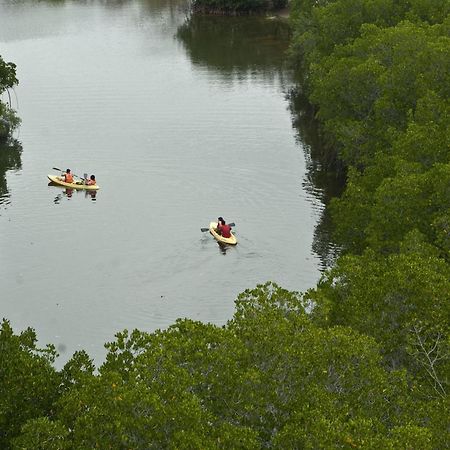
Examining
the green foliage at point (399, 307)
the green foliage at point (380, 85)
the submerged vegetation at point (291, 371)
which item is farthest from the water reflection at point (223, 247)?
the green foliage at point (399, 307)

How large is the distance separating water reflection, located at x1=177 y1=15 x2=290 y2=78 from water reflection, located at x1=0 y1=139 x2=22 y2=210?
3172cm

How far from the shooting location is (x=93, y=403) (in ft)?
79.0

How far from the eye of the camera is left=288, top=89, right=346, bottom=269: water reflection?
185 ft

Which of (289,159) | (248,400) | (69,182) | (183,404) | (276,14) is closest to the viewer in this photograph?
(183,404)

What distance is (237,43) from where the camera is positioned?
12075 centimetres

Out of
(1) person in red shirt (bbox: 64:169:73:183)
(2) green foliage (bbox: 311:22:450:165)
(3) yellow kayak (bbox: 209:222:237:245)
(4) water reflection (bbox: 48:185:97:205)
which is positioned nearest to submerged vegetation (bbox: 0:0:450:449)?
(2) green foliage (bbox: 311:22:450:165)

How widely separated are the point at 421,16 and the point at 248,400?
192ft

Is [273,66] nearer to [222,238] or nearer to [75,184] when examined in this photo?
[75,184]

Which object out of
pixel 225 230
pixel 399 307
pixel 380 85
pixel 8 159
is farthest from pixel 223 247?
pixel 8 159

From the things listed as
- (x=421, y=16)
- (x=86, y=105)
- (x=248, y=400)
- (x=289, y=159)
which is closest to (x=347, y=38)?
(x=421, y=16)

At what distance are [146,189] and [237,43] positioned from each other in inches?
2329

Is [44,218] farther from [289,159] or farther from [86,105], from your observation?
[86,105]

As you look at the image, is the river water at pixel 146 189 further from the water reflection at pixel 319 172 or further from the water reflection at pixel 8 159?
the water reflection at pixel 319 172

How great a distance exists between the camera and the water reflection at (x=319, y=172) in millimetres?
56375
